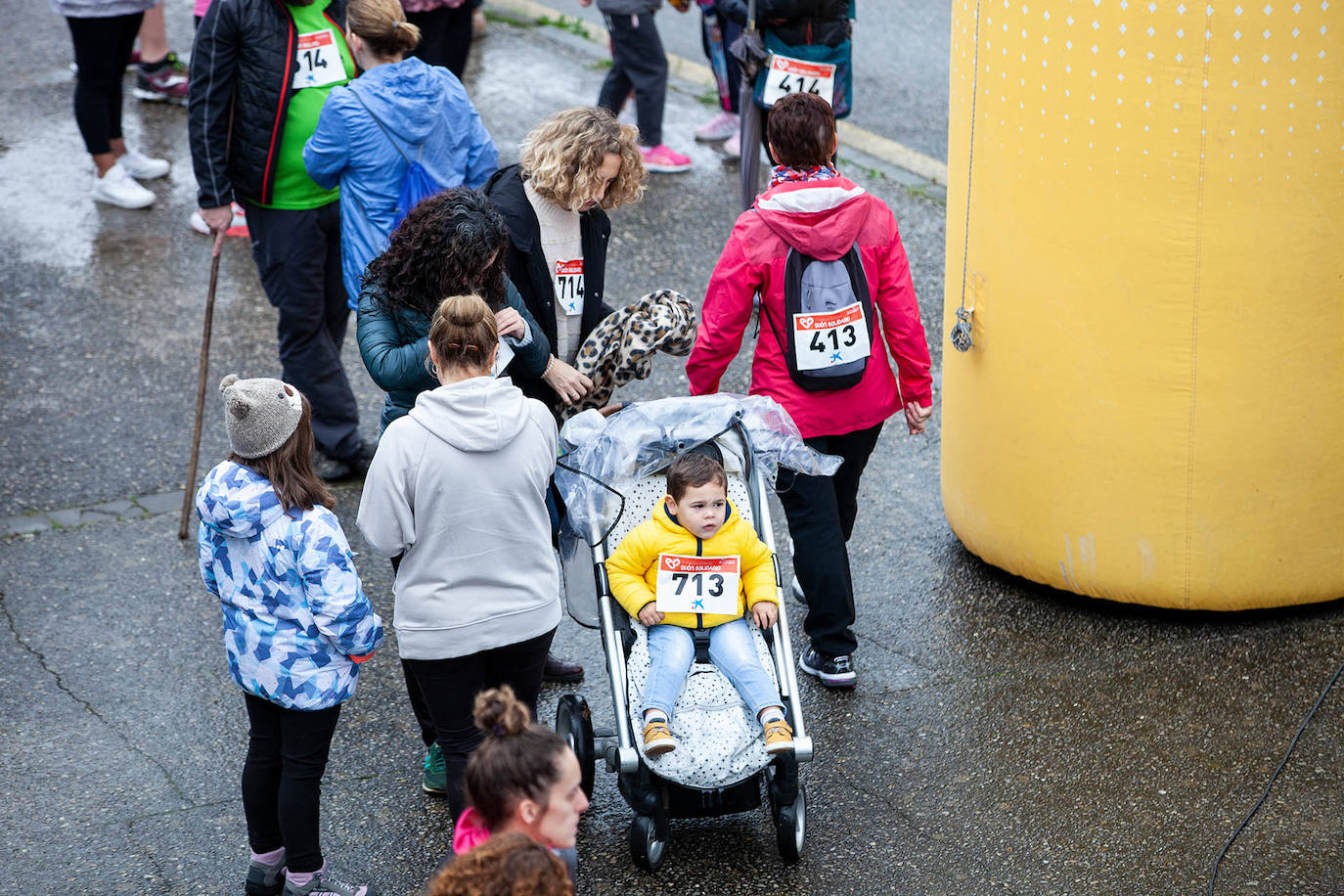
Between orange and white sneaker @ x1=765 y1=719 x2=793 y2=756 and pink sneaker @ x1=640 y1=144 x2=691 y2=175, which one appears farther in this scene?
pink sneaker @ x1=640 y1=144 x2=691 y2=175

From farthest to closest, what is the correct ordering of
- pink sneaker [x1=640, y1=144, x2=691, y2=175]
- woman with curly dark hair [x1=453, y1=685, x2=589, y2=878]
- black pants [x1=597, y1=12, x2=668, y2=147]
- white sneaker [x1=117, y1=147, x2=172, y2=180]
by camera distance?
1. pink sneaker [x1=640, y1=144, x2=691, y2=175]
2. white sneaker [x1=117, y1=147, x2=172, y2=180]
3. black pants [x1=597, y1=12, x2=668, y2=147]
4. woman with curly dark hair [x1=453, y1=685, x2=589, y2=878]

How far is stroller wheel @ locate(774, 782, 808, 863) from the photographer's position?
382 cm

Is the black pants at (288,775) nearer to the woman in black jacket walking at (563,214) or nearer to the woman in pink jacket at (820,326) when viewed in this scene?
the woman in black jacket walking at (563,214)

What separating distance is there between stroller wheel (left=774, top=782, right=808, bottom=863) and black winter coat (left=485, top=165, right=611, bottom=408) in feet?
4.65

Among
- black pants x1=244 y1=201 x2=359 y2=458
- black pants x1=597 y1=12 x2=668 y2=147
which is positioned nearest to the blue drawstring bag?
black pants x1=244 y1=201 x2=359 y2=458

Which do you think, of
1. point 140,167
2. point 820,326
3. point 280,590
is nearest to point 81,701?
point 280,590

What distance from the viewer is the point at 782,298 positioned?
14.5 ft

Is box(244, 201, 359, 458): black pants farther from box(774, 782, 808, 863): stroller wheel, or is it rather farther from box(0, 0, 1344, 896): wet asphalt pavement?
box(774, 782, 808, 863): stroller wheel

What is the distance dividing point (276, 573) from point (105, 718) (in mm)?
1442

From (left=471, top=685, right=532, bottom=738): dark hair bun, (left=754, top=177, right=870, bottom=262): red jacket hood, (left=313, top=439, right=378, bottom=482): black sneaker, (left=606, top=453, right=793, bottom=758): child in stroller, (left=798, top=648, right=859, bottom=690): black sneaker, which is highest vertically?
(left=754, top=177, right=870, bottom=262): red jacket hood

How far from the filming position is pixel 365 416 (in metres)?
6.45

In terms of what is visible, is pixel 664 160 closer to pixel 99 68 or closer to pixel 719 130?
pixel 719 130

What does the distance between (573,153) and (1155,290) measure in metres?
1.79

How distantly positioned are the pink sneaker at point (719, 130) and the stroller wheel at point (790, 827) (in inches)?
249
